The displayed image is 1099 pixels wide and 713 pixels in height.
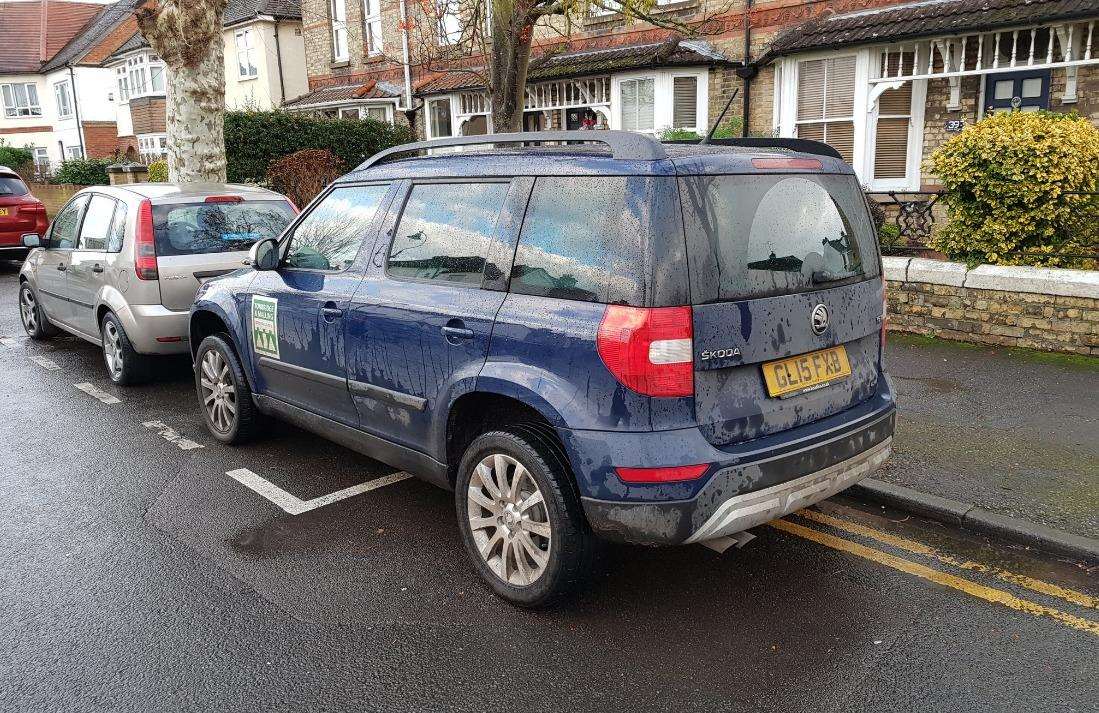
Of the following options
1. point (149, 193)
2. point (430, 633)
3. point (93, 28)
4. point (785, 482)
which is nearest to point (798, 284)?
point (785, 482)

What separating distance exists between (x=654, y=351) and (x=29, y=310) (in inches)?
370

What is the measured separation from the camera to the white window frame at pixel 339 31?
27.8 meters

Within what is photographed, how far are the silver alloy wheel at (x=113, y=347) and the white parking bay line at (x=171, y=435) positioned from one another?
4.20 feet

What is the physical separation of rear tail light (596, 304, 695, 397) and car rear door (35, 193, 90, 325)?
706 cm

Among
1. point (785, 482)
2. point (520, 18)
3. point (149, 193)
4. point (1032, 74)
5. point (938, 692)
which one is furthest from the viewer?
point (1032, 74)

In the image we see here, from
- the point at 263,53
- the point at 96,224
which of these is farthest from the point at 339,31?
the point at 96,224

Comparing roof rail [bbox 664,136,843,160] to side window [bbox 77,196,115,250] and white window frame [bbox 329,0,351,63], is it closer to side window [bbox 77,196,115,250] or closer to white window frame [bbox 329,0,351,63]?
side window [bbox 77,196,115,250]

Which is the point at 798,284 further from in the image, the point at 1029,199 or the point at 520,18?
the point at 520,18

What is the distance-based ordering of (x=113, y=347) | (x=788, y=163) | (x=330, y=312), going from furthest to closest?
(x=113, y=347)
(x=330, y=312)
(x=788, y=163)

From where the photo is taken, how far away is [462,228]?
4035 millimetres

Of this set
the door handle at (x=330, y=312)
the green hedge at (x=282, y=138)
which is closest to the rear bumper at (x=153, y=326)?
the door handle at (x=330, y=312)

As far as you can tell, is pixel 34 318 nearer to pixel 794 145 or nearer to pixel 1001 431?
pixel 794 145

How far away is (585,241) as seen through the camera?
3.44 metres

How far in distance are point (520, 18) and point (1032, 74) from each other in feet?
32.7
